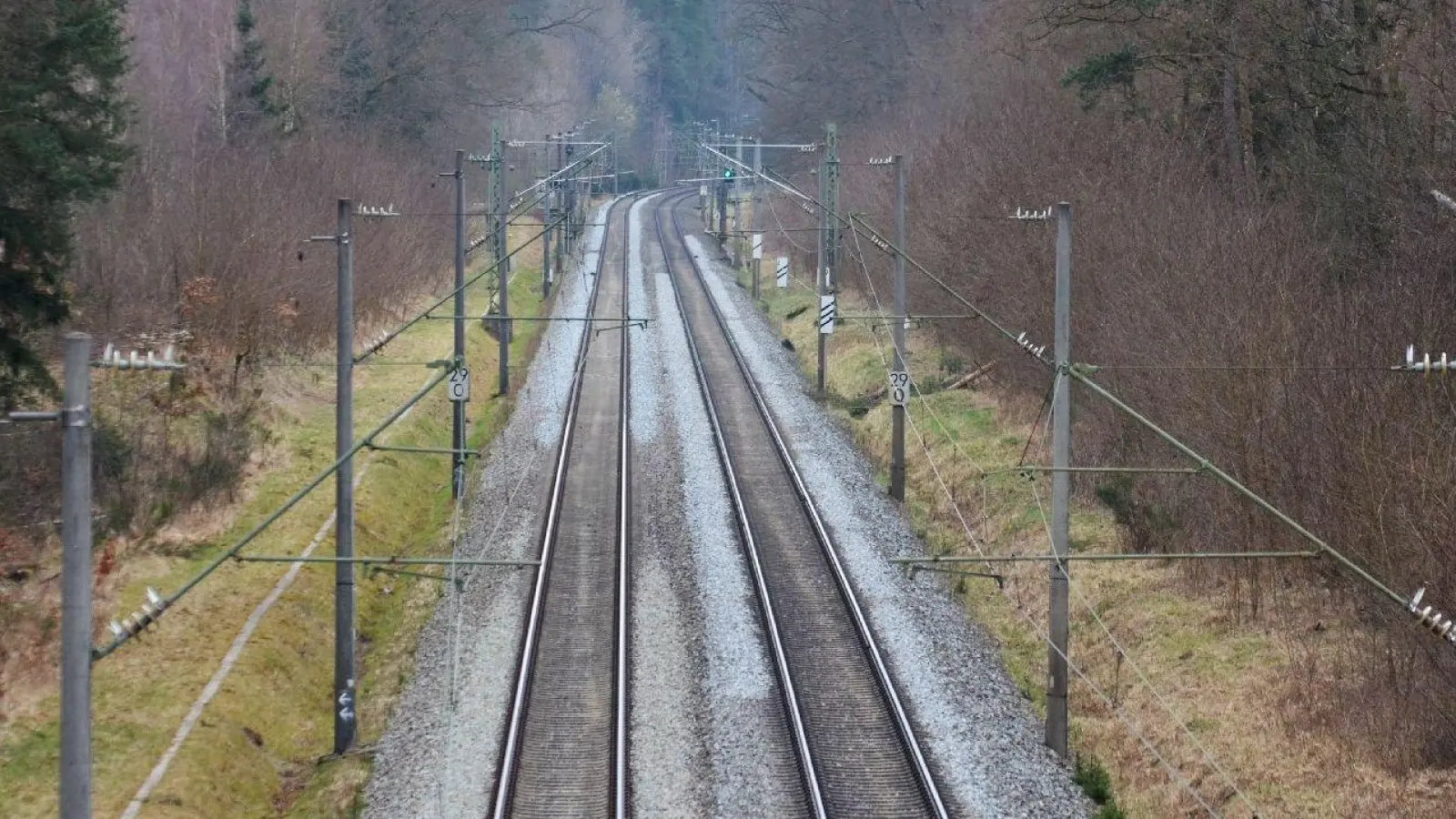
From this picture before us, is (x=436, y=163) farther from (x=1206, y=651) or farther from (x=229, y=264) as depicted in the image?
(x=1206, y=651)

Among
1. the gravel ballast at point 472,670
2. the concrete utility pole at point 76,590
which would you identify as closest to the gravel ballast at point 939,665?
the gravel ballast at point 472,670

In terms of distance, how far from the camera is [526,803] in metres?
14.8

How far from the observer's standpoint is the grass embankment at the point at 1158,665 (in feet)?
47.5

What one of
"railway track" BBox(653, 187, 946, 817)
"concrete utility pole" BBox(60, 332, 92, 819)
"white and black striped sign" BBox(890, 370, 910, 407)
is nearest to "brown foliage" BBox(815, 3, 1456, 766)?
"white and black striped sign" BBox(890, 370, 910, 407)

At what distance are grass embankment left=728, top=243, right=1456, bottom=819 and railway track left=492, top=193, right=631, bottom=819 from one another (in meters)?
4.69

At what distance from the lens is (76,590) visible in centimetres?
888

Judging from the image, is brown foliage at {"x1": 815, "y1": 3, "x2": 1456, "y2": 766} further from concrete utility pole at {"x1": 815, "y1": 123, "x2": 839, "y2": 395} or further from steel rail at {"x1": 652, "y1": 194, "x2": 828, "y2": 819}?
steel rail at {"x1": 652, "y1": 194, "x2": 828, "y2": 819}

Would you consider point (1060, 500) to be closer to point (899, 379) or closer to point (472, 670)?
point (472, 670)

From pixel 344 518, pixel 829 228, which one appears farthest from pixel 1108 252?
pixel 344 518

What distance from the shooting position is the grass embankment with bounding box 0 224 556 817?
15.1 meters

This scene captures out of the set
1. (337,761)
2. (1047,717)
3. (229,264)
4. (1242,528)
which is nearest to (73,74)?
(229,264)

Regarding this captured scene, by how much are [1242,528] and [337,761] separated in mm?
11160

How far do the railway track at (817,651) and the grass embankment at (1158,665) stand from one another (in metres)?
1.76

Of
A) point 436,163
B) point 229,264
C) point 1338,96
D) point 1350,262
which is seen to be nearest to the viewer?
point 1350,262
